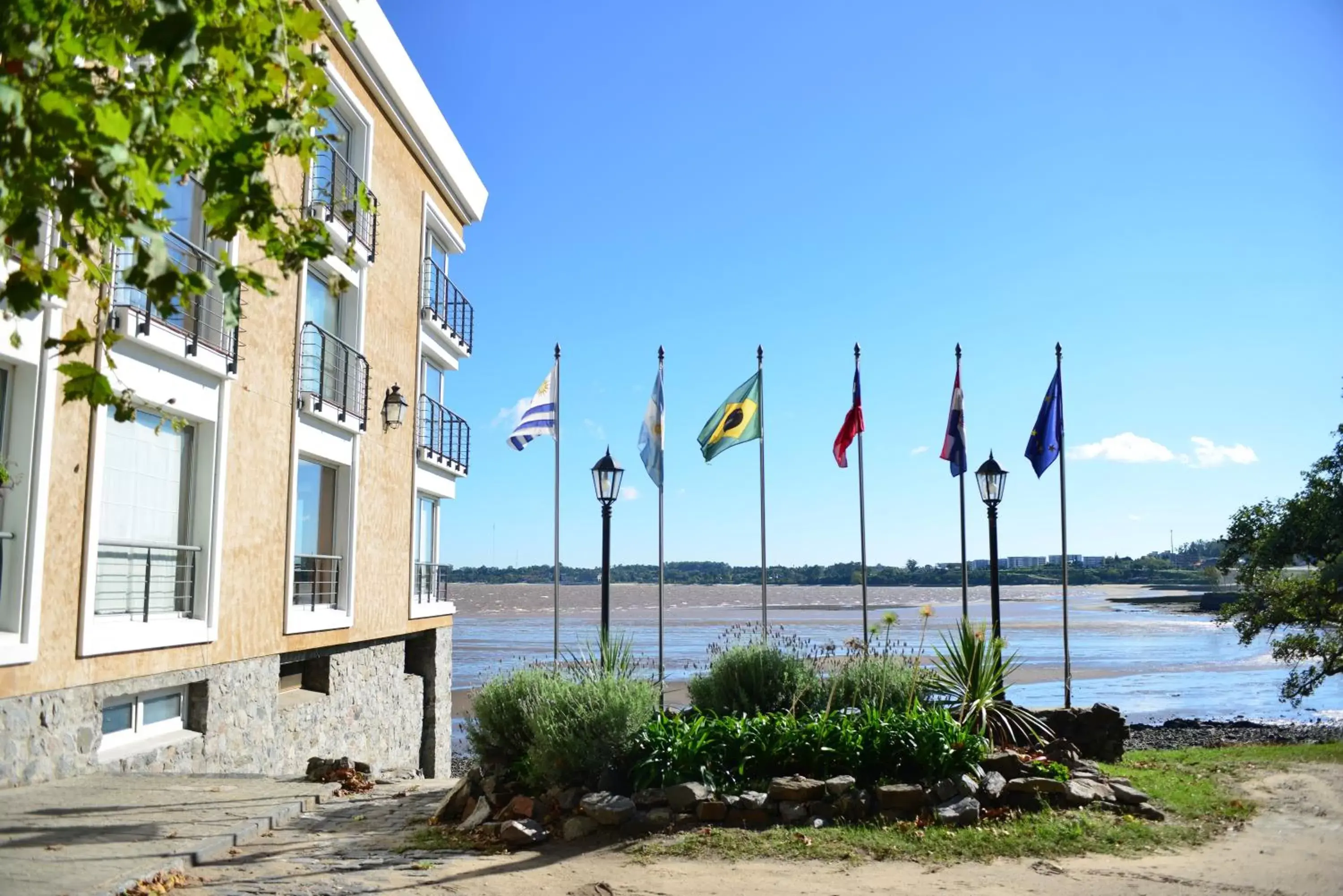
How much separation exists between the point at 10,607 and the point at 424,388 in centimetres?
1165

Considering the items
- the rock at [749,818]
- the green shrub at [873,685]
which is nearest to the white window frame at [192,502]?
the rock at [749,818]

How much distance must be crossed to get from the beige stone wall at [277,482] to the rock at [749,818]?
5.65m

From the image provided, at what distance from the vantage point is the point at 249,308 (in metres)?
13.3

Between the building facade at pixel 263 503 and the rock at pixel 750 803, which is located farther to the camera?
the building facade at pixel 263 503

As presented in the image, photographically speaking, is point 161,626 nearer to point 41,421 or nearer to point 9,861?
point 41,421

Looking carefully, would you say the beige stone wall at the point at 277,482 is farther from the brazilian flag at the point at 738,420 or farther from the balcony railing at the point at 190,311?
the brazilian flag at the point at 738,420

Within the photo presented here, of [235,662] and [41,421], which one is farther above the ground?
[41,421]

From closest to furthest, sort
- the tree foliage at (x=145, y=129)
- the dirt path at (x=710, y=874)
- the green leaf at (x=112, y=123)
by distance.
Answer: the green leaf at (x=112, y=123), the tree foliage at (x=145, y=129), the dirt path at (x=710, y=874)

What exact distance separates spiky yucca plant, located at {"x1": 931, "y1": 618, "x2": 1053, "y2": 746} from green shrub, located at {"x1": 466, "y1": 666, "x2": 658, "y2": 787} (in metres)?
3.77

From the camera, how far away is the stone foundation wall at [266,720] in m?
9.70

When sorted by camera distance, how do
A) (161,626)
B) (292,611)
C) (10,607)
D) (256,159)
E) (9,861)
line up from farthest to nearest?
(292,611), (161,626), (10,607), (9,861), (256,159)

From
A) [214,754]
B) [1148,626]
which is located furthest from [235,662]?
[1148,626]

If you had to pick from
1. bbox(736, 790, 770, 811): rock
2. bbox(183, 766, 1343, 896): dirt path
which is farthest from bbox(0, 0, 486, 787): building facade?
bbox(736, 790, 770, 811): rock

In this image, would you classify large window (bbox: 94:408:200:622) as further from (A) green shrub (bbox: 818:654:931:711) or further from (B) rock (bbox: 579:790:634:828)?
(A) green shrub (bbox: 818:654:931:711)
